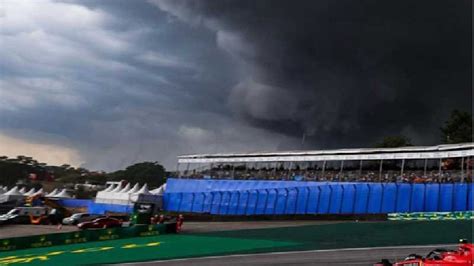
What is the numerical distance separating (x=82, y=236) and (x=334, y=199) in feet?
85.9

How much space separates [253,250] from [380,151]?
3526 centimetres

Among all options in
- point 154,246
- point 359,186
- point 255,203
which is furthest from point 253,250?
point 255,203

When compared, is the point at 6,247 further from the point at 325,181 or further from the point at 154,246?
the point at 325,181

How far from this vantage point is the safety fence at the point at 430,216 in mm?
39003

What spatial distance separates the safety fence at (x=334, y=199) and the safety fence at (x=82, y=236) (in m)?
18.3

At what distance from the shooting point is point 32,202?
204 ft

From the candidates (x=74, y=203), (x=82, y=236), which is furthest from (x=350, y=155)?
(x=74, y=203)

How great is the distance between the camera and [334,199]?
4997 centimetres

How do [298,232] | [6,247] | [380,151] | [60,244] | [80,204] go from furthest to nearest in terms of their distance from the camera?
[80,204], [380,151], [298,232], [60,244], [6,247]

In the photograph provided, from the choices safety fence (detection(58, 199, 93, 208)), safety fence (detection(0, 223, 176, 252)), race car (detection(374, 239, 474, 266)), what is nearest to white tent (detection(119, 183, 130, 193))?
safety fence (detection(58, 199, 93, 208))

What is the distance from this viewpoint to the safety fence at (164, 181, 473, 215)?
42.7m

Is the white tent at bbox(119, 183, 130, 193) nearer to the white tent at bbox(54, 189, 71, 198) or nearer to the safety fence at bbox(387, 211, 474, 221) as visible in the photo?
the white tent at bbox(54, 189, 71, 198)

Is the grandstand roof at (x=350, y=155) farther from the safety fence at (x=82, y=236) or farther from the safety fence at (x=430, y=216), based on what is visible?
the safety fence at (x=82, y=236)

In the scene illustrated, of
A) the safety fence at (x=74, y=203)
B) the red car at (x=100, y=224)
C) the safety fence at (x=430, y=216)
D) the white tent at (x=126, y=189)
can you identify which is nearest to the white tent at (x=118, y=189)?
the white tent at (x=126, y=189)
